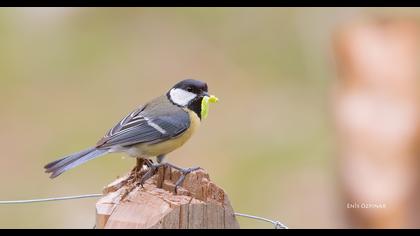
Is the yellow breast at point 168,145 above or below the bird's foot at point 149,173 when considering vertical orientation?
below

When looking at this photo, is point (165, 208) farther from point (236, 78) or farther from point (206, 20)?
point (206, 20)

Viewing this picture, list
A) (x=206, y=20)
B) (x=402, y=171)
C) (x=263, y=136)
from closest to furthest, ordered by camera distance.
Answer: (x=402, y=171), (x=263, y=136), (x=206, y=20)

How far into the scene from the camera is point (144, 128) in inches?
147

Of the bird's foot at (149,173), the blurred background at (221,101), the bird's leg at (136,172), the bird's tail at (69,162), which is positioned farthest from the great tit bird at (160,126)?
the blurred background at (221,101)

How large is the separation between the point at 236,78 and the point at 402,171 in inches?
150

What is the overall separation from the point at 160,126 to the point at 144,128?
86 millimetres

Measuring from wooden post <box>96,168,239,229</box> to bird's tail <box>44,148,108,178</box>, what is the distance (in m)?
0.79

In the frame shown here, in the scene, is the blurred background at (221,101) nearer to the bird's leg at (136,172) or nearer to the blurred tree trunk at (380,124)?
the blurred tree trunk at (380,124)

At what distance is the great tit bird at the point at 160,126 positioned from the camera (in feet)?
11.9

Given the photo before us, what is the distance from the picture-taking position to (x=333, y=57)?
6.56 metres

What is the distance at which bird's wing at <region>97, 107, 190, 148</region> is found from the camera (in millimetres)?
3648

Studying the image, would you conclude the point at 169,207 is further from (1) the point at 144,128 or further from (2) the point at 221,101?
(2) the point at 221,101

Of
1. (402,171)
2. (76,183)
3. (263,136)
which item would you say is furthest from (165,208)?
(263,136)

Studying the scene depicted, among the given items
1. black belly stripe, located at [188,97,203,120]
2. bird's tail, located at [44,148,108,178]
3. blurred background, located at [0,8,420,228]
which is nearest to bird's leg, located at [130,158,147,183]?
bird's tail, located at [44,148,108,178]
